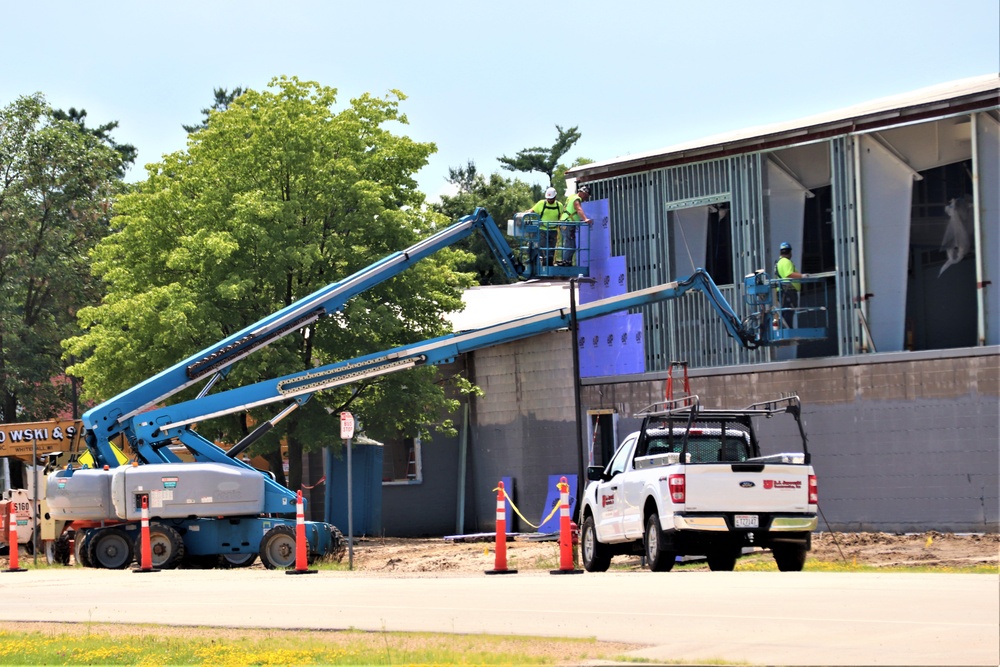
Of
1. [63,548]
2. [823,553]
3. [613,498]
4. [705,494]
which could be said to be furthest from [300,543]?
[823,553]

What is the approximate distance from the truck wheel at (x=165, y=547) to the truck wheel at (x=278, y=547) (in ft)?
4.64

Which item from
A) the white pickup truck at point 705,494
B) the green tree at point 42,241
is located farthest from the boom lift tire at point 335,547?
the green tree at point 42,241

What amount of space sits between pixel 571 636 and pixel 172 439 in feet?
53.0

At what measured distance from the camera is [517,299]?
133 ft

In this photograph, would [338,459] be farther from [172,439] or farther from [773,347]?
[773,347]

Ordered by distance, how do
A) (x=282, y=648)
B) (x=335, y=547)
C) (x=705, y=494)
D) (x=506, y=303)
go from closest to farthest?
(x=282, y=648) → (x=705, y=494) → (x=335, y=547) → (x=506, y=303)

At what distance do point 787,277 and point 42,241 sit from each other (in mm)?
30800

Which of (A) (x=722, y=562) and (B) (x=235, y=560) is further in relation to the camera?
(B) (x=235, y=560)

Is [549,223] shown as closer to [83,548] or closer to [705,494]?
[83,548]

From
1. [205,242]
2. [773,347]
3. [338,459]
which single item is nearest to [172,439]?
[205,242]

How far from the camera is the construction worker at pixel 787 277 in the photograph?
27547 millimetres

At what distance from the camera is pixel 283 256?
3284 cm

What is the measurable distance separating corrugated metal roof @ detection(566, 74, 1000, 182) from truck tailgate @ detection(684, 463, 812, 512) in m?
10.6

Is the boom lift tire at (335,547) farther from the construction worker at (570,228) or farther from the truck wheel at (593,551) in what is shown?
the construction worker at (570,228)
